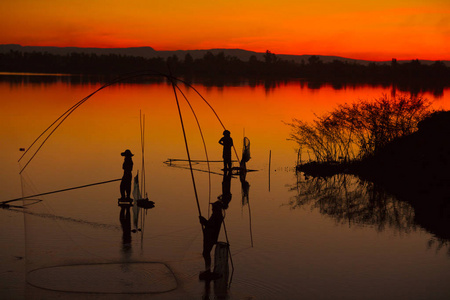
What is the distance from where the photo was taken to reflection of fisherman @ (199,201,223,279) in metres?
12.4

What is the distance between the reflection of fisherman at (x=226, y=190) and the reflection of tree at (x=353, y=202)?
207 cm

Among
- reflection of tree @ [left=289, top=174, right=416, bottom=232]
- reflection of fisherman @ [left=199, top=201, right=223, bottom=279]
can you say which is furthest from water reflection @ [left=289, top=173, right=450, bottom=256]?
reflection of fisherman @ [left=199, top=201, right=223, bottom=279]

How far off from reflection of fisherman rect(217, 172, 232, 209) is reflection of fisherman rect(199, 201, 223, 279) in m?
7.09

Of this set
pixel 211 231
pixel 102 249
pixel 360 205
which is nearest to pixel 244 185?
pixel 360 205

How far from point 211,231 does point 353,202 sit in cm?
1054

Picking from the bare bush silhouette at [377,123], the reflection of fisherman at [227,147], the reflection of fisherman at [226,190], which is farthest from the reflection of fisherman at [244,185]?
the bare bush silhouette at [377,123]

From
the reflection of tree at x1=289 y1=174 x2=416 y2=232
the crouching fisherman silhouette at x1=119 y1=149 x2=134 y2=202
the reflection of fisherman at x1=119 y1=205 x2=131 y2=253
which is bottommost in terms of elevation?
the reflection of tree at x1=289 y1=174 x2=416 y2=232

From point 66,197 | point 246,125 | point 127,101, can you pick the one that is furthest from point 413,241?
point 127,101

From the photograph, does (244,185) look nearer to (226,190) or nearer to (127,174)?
(226,190)

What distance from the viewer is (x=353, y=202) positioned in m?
22.1

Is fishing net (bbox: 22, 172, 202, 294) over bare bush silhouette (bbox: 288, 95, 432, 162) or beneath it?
beneath

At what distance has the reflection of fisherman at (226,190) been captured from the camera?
828 inches

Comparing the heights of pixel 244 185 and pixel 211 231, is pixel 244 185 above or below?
below

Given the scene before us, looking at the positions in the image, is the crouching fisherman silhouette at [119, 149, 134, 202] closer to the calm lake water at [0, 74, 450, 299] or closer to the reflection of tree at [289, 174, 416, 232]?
the calm lake water at [0, 74, 450, 299]
